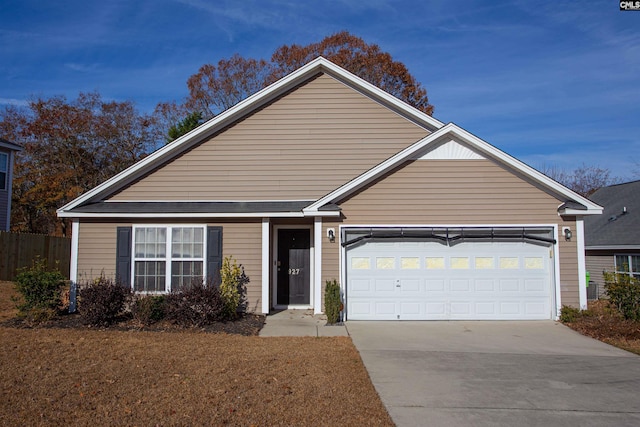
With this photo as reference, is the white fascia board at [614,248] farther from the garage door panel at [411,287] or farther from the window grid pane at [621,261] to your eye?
the garage door panel at [411,287]

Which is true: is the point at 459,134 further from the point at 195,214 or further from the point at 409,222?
the point at 195,214

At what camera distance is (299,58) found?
31.2 metres

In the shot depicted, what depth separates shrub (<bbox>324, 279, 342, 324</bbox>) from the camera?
12023mm

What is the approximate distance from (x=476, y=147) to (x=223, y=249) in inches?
276

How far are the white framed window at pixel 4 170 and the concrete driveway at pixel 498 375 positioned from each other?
62.6 feet

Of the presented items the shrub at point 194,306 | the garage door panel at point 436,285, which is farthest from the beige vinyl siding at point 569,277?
the shrub at point 194,306

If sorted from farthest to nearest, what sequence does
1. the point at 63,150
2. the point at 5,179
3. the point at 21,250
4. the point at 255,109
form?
the point at 63,150
the point at 5,179
the point at 21,250
the point at 255,109

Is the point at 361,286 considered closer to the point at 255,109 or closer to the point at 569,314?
the point at 569,314

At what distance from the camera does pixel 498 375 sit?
7.88 m

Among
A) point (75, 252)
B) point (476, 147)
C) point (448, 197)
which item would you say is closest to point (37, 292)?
point (75, 252)

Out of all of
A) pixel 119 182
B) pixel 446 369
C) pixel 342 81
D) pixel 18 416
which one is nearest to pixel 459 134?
pixel 342 81

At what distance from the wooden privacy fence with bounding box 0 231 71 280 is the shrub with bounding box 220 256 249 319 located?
28.5ft

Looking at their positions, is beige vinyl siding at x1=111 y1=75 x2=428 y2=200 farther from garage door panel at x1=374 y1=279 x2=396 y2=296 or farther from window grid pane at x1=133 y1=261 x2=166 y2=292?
garage door panel at x1=374 y1=279 x2=396 y2=296

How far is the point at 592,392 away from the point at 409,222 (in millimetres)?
6332
